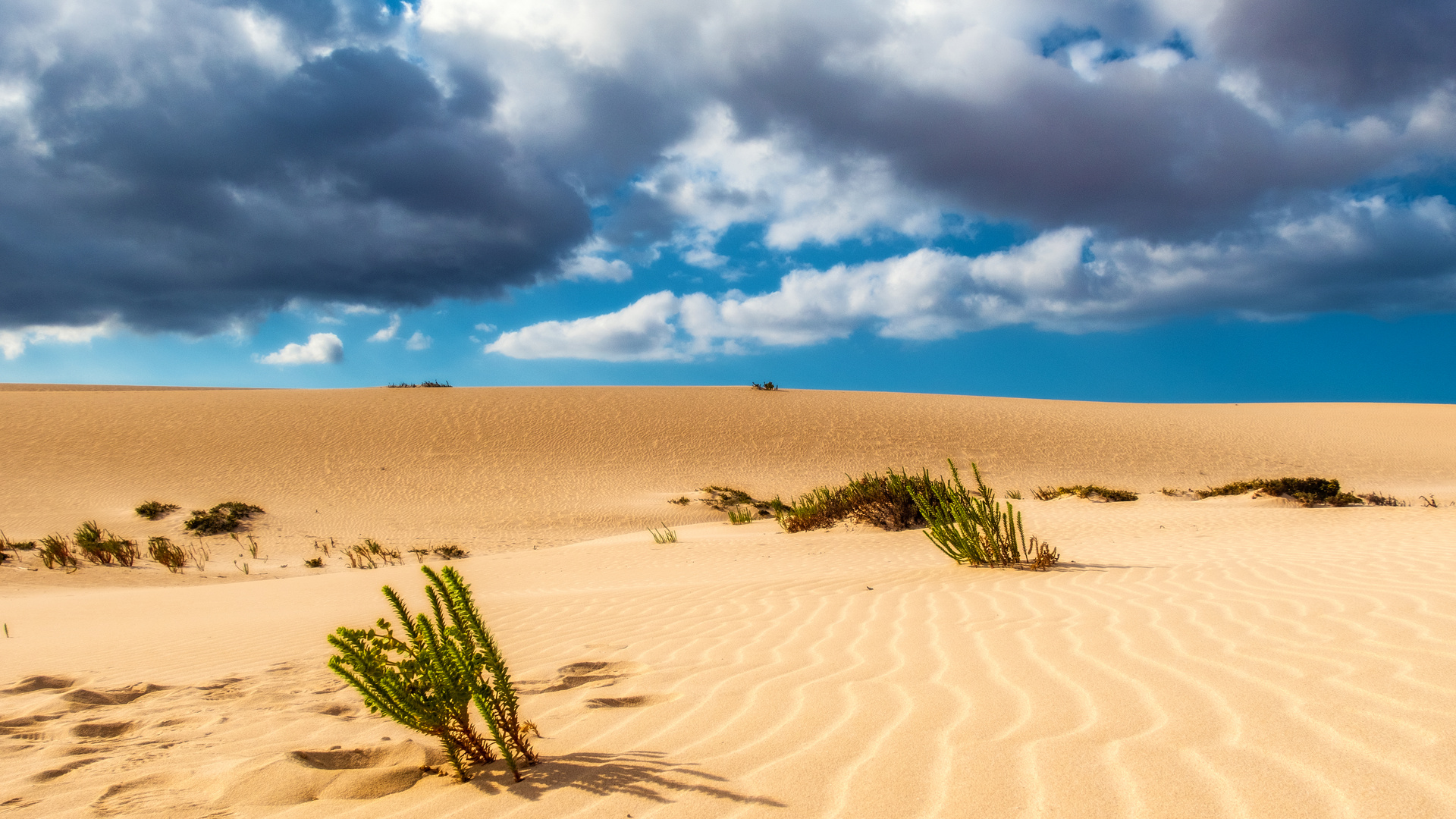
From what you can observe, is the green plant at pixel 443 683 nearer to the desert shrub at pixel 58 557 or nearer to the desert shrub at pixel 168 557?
the desert shrub at pixel 168 557

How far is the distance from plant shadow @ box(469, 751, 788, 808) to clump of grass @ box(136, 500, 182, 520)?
53.8ft

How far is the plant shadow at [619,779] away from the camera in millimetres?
2131

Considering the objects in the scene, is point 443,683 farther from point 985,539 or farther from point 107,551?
point 107,551

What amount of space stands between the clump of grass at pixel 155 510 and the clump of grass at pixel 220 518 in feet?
1.47

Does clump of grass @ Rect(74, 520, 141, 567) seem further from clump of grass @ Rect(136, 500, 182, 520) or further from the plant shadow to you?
the plant shadow

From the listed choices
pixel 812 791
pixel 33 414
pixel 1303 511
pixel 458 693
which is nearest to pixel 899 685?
pixel 812 791

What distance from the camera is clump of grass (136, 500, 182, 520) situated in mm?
15086

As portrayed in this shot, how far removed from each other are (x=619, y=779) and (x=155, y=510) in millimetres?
17049

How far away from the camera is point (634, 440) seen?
2520 centimetres

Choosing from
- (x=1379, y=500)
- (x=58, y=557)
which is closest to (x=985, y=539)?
(x=1379, y=500)

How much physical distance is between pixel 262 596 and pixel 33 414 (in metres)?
24.0

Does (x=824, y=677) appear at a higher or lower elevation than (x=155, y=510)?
lower

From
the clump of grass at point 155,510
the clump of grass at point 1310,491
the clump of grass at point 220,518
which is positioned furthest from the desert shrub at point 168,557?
the clump of grass at point 1310,491

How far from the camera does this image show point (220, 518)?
14.6 metres
